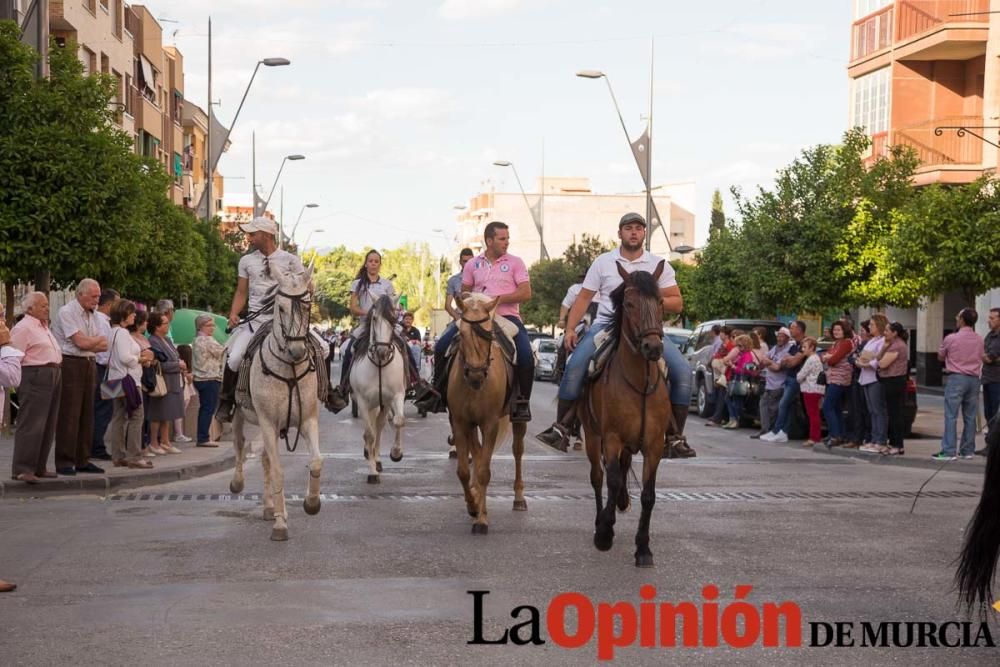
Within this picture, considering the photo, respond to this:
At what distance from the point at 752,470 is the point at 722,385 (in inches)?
384

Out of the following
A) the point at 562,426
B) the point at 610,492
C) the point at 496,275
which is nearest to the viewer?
the point at 610,492

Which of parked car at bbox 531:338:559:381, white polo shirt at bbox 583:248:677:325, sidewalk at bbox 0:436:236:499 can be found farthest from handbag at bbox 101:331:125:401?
parked car at bbox 531:338:559:381

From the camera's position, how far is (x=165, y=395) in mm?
18078

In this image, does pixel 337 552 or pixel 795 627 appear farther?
pixel 337 552

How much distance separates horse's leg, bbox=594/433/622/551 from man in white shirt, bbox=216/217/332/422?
10.8 ft

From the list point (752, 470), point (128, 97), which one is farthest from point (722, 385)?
point (128, 97)

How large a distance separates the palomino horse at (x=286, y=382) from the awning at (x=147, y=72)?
47826 mm

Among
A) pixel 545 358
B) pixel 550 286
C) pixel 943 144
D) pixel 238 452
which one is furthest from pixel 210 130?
pixel 550 286

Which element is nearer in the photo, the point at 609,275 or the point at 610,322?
the point at 610,322

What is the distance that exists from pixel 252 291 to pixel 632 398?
3.91 metres

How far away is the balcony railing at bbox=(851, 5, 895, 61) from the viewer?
45594 mm

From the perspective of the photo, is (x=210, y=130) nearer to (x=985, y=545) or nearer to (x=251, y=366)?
(x=251, y=366)

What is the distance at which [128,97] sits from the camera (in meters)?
54.5

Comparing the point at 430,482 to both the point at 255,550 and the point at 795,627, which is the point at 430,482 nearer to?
the point at 255,550
